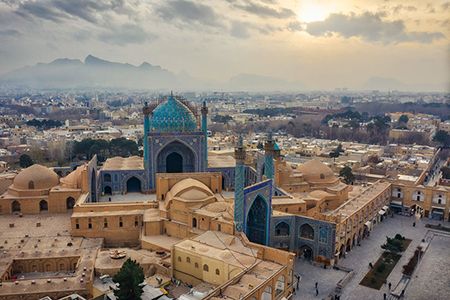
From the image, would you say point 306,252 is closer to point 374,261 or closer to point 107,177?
point 374,261

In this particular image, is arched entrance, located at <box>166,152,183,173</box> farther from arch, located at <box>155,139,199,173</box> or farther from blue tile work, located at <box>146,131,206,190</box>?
blue tile work, located at <box>146,131,206,190</box>

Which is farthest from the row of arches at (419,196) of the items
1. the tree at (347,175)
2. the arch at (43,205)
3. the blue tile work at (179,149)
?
the arch at (43,205)

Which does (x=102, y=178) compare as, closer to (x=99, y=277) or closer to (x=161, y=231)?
(x=161, y=231)

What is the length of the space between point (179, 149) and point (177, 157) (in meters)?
0.71

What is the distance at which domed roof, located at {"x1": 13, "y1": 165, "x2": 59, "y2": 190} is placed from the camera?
25594 mm

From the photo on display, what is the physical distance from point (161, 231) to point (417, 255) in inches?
580

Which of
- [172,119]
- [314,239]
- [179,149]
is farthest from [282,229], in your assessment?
[172,119]

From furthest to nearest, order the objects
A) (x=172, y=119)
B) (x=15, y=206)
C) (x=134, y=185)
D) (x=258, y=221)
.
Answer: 1. (x=172, y=119)
2. (x=134, y=185)
3. (x=15, y=206)
4. (x=258, y=221)

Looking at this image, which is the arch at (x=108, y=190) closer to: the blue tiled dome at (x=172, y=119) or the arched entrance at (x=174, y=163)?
the arched entrance at (x=174, y=163)

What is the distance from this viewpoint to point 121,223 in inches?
885

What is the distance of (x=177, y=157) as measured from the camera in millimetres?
30062

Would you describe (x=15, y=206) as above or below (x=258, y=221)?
below

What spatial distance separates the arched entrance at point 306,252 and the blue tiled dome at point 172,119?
1238 centimetres

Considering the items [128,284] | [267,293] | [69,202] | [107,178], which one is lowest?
[267,293]
